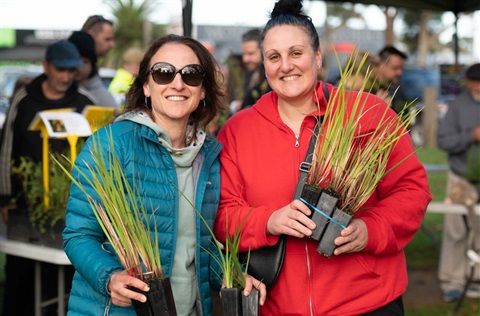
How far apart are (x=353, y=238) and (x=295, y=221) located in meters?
0.19

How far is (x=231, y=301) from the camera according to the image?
2.38 meters

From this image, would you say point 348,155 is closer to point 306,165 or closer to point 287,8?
point 306,165

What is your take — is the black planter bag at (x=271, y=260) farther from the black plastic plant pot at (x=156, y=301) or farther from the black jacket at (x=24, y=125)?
the black jacket at (x=24, y=125)

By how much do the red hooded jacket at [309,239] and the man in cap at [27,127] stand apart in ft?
8.19

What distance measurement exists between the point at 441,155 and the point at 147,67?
14.9 meters

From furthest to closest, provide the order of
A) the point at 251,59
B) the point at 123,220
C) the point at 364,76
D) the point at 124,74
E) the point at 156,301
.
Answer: the point at 124,74 → the point at 251,59 → the point at 364,76 → the point at 123,220 → the point at 156,301

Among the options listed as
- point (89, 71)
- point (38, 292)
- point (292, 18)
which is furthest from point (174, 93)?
point (89, 71)

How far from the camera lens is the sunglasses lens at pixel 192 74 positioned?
2.52 metres

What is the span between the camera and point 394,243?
256cm

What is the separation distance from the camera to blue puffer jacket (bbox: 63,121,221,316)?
2.33 meters

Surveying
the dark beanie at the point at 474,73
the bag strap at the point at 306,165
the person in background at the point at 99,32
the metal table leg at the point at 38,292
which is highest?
the person in background at the point at 99,32

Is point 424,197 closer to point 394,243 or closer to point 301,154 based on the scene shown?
point 394,243

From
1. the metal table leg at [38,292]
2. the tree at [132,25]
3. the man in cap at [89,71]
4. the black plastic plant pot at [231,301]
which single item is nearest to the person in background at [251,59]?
the man in cap at [89,71]

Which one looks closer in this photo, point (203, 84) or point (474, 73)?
point (203, 84)
